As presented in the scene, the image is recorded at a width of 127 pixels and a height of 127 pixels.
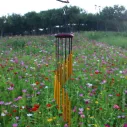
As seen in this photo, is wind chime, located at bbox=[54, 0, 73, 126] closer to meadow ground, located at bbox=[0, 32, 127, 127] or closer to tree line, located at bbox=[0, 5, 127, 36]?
meadow ground, located at bbox=[0, 32, 127, 127]

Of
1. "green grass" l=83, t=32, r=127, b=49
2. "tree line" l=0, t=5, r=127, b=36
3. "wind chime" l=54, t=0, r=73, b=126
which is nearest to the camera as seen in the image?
"wind chime" l=54, t=0, r=73, b=126

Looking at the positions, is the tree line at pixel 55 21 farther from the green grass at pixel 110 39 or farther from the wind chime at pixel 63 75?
the wind chime at pixel 63 75

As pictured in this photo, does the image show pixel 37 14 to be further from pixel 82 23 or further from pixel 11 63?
pixel 11 63

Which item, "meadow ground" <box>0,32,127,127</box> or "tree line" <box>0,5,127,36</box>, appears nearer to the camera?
"meadow ground" <box>0,32,127,127</box>

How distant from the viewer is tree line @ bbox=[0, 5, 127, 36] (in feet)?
63.4

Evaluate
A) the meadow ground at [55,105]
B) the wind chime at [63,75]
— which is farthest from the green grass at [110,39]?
the wind chime at [63,75]

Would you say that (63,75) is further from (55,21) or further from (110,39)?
(55,21)

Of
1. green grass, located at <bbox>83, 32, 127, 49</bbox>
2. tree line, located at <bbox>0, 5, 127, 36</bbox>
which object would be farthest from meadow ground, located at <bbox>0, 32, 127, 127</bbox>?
tree line, located at <bbox>0, 5, 127, 36</bbox>

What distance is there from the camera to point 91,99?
2508 mm

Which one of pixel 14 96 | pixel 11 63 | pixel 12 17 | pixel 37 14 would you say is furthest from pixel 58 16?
pixel 14 96

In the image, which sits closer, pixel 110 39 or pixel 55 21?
pixel 110 39

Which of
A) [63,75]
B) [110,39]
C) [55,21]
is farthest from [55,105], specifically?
[55,21]

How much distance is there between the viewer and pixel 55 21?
19484mm

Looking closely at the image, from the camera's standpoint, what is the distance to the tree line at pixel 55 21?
63.4 feet
